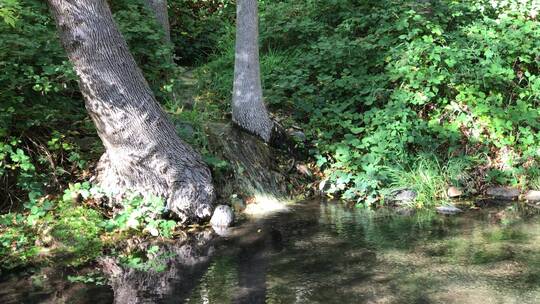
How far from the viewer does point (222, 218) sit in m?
6.84

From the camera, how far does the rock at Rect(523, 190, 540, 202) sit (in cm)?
781

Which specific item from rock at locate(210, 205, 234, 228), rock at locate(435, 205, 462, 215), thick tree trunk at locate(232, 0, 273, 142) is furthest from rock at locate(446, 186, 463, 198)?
rock at locate(210, 205, 234, 228)

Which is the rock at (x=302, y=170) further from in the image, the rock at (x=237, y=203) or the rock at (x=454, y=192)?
the rock at (x=454, y=192)

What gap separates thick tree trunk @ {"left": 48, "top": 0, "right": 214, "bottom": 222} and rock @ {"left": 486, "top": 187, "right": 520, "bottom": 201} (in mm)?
4044

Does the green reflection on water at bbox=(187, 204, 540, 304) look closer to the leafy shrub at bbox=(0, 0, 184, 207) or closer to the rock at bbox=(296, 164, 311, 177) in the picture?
the rock at bbox=(296, 164, 311, 177)

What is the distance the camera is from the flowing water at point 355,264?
4.85 meters

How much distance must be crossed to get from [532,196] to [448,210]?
138cm

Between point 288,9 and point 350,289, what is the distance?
25.8 ft

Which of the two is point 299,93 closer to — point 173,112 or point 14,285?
point 173,112

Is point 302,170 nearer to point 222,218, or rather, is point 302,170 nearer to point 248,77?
point 248,77

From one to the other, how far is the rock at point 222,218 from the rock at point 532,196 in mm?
4186

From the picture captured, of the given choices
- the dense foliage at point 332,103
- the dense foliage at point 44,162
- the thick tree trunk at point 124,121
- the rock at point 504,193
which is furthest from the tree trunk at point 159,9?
the rock at point 504,193

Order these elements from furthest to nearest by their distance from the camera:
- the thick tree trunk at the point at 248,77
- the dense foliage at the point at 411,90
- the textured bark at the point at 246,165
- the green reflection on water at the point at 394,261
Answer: the dense foliage at the point at 411,90 → the thick tree trunk at the point at 248,77 → the textured bark at the point at 246,165 → the green reflection on water at the point at 394,261

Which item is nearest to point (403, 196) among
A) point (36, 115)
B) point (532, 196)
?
point (532, 196)
